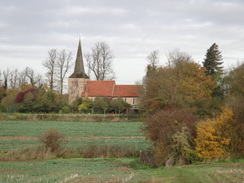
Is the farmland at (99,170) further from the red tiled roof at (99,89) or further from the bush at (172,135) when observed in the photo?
the red tiled roof at (99,89)

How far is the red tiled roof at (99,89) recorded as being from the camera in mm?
73125

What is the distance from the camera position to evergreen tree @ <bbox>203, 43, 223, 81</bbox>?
5984 centimetres

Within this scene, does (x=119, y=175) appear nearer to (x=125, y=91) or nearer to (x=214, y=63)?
(x=214, y=63)

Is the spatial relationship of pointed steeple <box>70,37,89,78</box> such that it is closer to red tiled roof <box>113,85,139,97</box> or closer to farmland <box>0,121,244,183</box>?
red tiled roof <box>113,85,139,97</box>

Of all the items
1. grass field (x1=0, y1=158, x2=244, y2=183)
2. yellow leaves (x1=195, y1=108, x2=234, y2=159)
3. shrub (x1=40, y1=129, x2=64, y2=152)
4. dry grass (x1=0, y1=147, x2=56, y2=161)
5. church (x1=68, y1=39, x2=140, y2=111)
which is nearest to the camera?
grass field (x1=0, y1=158, x2=244, y2=183)

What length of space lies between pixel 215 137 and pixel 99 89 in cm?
5567

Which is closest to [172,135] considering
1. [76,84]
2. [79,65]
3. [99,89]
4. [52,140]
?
[52,140]

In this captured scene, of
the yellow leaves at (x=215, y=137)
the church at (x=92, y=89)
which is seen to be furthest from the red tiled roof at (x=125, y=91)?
the yellow leaves at (x=215, y=137)

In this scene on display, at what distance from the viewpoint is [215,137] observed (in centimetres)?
1884

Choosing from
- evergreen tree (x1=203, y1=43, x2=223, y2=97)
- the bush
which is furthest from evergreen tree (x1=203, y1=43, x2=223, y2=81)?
the bush

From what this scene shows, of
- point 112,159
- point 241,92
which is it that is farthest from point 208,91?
point 112,159

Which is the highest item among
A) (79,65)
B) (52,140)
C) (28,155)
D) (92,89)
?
(79,65)

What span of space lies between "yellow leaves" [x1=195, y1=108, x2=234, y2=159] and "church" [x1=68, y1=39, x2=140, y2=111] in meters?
53.3

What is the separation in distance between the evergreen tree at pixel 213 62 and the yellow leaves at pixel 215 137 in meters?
41.6
